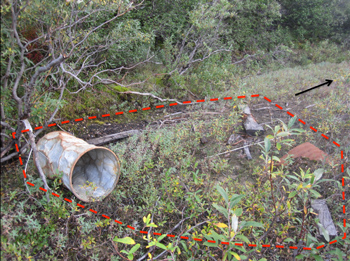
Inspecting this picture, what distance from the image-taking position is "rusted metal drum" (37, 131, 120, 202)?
3.04 metres

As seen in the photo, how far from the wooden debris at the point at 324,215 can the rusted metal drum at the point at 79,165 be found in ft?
8.38

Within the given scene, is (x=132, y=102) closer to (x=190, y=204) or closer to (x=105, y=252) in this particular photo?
(x=190, y=204)

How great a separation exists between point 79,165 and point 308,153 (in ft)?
11.4

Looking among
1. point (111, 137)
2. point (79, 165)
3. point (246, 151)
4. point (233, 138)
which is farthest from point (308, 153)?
point (79, 165)

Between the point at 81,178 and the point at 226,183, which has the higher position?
the point at 81,178

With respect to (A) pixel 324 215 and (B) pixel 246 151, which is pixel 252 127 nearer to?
(B) pixel 246 151

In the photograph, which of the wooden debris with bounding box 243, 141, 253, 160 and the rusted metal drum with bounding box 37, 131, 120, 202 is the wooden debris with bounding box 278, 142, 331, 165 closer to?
the wooden debris with bounding box 243, 141, 253, 160

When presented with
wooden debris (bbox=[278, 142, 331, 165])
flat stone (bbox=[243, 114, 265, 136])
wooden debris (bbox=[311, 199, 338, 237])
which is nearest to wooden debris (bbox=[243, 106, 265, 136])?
flat stone (bbox=[243, 114, 265, 136])

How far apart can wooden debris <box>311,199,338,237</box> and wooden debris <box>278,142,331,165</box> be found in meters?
0.75

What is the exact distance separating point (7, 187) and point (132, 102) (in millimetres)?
3358

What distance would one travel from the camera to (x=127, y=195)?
3.50m

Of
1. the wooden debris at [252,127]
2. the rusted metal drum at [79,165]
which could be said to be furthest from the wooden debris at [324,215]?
the rusted metal drum at [79,165]

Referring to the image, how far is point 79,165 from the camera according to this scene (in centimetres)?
374

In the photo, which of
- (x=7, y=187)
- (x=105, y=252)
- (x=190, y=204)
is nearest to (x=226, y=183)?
(x=190, y=204)
